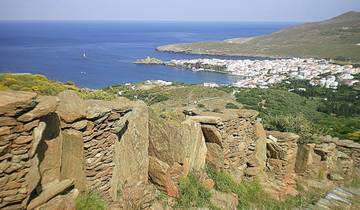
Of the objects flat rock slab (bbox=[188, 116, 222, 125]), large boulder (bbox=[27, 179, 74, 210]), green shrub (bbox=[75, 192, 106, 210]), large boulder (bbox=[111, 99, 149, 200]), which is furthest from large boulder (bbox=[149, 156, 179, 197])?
large boulder (bbox=[27, 179, 74, 210])

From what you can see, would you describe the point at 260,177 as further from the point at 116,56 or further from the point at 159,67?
the point at 116,56

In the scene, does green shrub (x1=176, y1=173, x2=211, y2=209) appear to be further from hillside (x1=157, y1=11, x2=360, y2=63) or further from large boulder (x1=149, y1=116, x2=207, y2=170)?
hillside (x1=157, y1=11, x2=360, y2=63)

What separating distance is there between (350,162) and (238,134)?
528 cm

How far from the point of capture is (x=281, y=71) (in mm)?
97750

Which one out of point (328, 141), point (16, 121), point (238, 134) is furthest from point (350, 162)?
point (16, 121)

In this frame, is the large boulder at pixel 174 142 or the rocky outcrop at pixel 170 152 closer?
the rocky outcrop at pixel 170 152

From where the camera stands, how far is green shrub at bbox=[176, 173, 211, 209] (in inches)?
285

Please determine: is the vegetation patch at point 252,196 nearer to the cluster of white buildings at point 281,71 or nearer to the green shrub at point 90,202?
the green shrub at point 90,202

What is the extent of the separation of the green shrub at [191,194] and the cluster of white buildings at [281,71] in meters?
64.0

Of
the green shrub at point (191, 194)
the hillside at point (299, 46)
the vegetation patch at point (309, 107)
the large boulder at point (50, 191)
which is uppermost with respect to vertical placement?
the large boulder at point (50, 191)

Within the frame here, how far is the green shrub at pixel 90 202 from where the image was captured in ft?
17.5

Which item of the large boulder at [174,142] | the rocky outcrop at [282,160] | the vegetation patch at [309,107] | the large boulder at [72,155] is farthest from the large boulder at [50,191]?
the vegetation patch at [309,107]

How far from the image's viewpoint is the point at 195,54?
148250 mm

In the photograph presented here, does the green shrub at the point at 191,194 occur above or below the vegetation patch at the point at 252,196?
above
